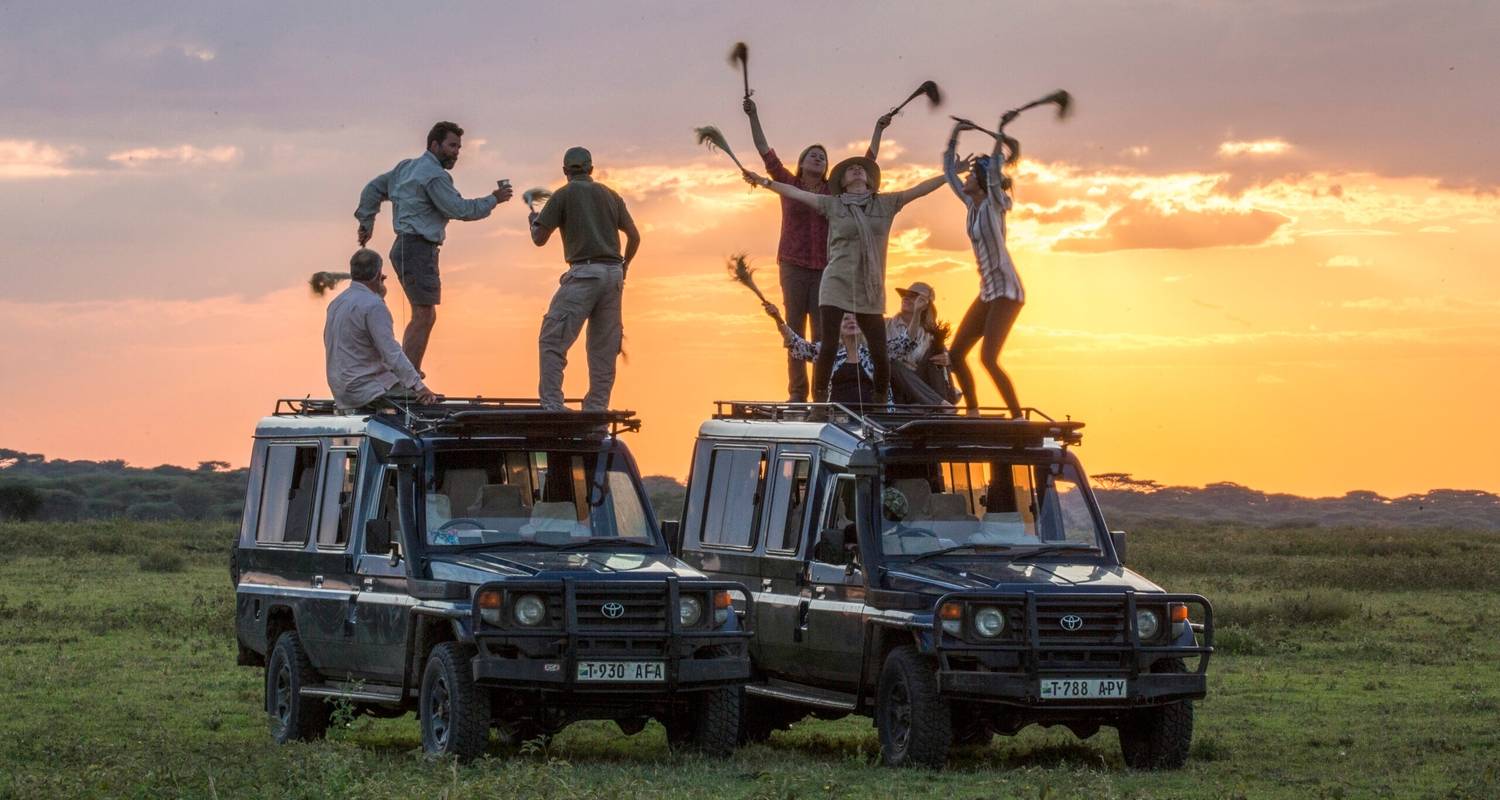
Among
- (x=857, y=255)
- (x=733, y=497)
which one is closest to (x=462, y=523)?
(x=733, y=497)

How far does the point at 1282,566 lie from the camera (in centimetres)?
4481

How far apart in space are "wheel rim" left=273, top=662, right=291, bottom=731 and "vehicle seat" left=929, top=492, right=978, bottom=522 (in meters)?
4.91

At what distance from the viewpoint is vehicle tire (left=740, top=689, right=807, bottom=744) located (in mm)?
15969

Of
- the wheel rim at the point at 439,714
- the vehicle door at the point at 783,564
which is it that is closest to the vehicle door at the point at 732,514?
the vehicle door at the point at 783,564

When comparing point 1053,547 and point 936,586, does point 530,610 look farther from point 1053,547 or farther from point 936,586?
point 1053,547

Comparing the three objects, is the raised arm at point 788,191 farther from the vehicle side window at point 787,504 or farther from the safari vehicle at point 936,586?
the vehicle side window at point 787,504

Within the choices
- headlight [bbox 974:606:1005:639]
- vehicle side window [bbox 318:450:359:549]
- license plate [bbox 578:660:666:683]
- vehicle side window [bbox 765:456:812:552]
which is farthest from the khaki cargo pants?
headlight [bbox 974:606:1005:639]

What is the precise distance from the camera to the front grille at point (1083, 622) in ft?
43.9

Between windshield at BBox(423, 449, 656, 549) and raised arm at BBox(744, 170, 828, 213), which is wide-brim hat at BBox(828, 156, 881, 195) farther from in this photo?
windshield at BBox(423, 449, 656, 549)

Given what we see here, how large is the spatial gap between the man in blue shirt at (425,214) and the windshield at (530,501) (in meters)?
2.92

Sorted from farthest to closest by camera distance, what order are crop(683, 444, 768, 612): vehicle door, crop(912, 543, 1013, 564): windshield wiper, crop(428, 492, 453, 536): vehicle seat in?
crop(683, 444, 768, 612): vehicle door, crop(428, 492, 453, 536): vehicle seat, crop(912, 543, 1013, 564): windshield wiper

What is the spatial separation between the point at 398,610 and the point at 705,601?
6.84 ft

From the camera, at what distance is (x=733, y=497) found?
1605 centimetres

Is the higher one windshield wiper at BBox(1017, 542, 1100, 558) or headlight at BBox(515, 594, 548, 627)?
windshield wiper at BBox(1017, 542, 1100, 558)
